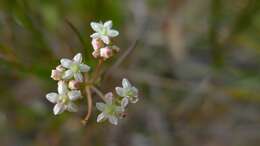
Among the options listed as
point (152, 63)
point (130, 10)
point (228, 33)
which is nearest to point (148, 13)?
point (130, 10)

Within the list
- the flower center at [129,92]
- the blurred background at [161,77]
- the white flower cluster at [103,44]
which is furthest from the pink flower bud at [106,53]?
the blurred background at [161,77]

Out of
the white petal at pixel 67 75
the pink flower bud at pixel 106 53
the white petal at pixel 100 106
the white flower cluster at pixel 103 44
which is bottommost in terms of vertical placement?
the white petal at pixel 100 106

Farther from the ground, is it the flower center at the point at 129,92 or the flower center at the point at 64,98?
the flower center at the point at 64,98

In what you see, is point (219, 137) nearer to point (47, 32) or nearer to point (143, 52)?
point (143, 52)

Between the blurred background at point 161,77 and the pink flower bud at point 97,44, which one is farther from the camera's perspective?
the blurred background at point 161,77

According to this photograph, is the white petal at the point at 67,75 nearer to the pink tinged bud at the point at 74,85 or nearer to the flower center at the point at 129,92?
the pink tinged bud at the point at 74,85

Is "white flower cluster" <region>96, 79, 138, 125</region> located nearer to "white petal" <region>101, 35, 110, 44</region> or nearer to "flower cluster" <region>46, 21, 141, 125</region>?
"flower cluster" <region>46, 21, 141, 125</region>
